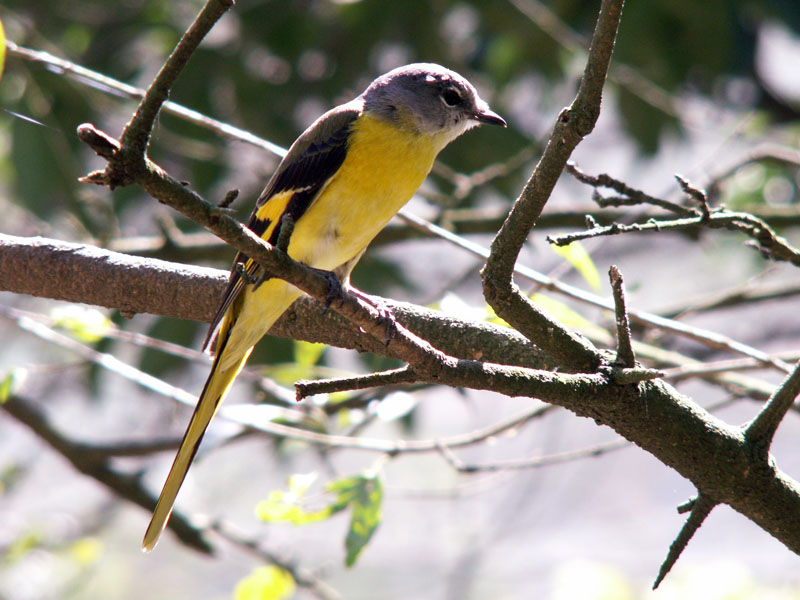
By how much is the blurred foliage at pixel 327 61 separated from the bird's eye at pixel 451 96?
1.27 m

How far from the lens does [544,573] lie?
25.5 ft

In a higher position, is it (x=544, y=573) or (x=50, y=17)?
(x=50, y=17)

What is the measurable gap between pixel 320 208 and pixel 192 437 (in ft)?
2.56

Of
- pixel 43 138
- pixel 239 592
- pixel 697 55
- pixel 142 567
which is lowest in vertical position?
pixel 142 567

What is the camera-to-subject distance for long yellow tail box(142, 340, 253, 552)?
2.32 m

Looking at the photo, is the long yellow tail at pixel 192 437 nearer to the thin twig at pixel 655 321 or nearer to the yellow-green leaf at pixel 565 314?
the thin twig at pixel 655 321

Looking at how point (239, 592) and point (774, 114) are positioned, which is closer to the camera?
point (239, 592)

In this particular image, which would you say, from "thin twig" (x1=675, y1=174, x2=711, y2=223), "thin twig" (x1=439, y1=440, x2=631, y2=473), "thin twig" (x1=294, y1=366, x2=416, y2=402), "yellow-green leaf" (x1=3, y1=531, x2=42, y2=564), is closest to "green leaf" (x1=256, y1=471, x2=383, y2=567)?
"thin twig" (x1=439, y1=440, x2=631, y2=473)

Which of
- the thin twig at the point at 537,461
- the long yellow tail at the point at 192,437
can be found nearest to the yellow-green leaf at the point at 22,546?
the long yellow tail at the point at 192,437

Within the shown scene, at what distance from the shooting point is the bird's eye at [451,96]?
3061mm

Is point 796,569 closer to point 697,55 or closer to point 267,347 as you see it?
point 697,55

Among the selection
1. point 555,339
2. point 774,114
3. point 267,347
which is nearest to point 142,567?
point 267,347

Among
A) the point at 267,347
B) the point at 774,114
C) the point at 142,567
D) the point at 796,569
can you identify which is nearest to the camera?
the point at 267,347

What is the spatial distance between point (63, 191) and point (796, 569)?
5.75 m
